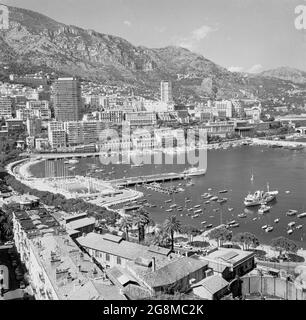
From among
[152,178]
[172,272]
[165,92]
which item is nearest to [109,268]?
[172,272]

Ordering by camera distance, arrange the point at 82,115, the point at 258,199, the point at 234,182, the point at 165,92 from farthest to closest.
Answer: the point at 165,92 < the point at 82,115 < the point at 234,182 < the point at 258,199

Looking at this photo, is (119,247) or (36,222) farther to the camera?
(36,222)

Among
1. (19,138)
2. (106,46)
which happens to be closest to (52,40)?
(106,46)

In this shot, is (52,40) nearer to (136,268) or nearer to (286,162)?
(286,162)

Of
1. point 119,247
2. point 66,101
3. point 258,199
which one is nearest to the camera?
point 119,247

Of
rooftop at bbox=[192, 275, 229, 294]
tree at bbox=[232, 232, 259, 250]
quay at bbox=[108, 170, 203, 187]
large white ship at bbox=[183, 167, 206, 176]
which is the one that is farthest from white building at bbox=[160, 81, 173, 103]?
rooftop at bbox=[192, 275, 229, 294]

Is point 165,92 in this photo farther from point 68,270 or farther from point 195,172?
point 68,270

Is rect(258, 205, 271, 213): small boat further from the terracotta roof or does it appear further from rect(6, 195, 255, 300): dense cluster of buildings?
the terracotta roof
